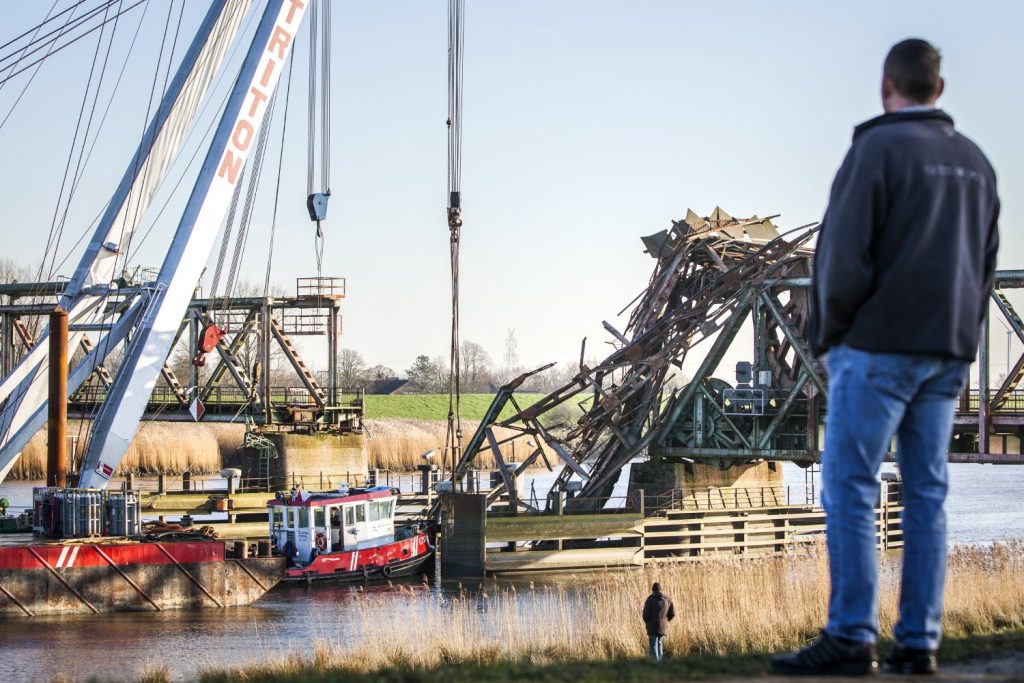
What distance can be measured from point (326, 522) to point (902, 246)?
3599 centimetres

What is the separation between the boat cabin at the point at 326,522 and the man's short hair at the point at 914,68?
35138mm

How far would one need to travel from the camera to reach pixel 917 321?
5988 mm

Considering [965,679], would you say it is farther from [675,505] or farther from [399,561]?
[675,505]

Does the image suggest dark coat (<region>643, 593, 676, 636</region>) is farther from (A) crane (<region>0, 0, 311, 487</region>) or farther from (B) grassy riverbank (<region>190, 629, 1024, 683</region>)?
(A) crane (<region>0, 0, 311, 487</region>)

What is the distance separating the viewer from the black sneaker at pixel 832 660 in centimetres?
624

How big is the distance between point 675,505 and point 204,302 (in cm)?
3508

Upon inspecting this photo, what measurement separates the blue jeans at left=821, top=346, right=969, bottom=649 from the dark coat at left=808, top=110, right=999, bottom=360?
0.42 ft

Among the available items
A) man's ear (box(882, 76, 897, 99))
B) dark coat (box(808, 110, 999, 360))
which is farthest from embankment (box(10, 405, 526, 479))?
dark coat (box(808, 110, 999, 360))

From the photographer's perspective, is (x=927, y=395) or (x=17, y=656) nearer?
(x=927, y=395)

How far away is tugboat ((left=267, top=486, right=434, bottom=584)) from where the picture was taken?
40.1m

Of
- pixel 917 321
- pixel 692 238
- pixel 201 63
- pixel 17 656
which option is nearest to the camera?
pixel 917 321

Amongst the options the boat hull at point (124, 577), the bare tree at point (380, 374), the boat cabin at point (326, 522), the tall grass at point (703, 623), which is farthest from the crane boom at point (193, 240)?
the bare tree at point (380, 374)

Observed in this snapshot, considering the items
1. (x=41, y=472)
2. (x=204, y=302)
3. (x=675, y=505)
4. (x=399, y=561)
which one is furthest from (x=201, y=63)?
(x=41, y=472)

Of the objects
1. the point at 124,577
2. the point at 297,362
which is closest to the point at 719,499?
the point at 124,577
